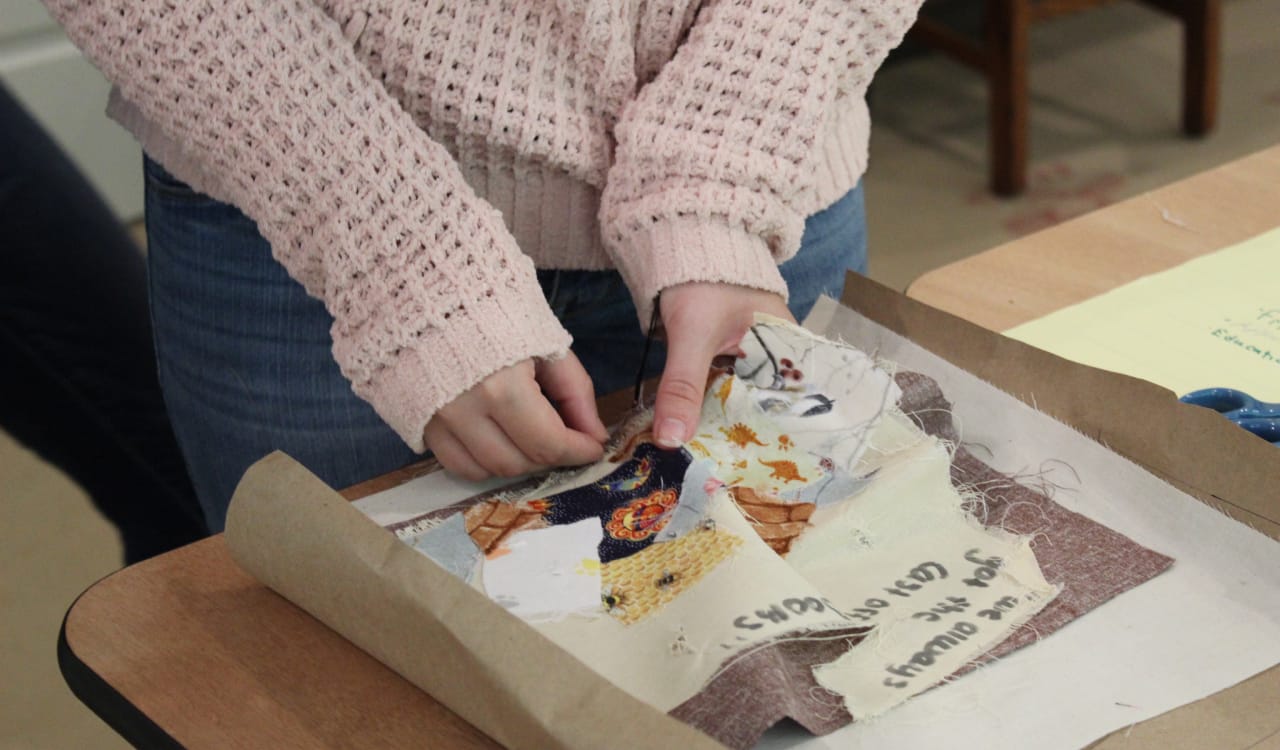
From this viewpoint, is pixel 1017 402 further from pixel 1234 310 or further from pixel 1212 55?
pixel 1212 55

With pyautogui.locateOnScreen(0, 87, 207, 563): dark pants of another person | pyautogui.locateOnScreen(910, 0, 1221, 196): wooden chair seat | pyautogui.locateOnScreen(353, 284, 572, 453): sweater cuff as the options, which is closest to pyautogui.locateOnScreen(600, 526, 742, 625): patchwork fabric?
pyautogui.locateOnScreen(353, 284, 572, 453): sweater cuff

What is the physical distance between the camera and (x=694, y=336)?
676mm

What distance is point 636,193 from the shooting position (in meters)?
0.72

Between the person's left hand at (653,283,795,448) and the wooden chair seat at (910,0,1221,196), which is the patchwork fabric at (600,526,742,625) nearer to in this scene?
the person's left hand at (653,283,795,448)

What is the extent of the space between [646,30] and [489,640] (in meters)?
0.40

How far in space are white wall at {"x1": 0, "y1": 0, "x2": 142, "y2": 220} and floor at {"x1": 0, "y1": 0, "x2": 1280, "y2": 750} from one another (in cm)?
61

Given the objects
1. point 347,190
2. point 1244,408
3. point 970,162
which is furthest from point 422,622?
point 970,162

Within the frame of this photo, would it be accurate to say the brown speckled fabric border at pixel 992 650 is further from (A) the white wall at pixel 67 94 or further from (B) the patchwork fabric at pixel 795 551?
(A) the white wall at pixel 67 94

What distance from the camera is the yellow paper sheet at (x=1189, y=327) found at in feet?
2.34

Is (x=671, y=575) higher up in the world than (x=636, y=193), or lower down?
lower down

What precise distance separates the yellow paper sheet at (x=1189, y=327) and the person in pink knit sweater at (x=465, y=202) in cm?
16

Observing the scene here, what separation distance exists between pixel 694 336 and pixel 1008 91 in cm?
178

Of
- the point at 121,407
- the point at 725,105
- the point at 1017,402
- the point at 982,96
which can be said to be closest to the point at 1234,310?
the point at 1017,402

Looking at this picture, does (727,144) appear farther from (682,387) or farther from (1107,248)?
(1107,248)
